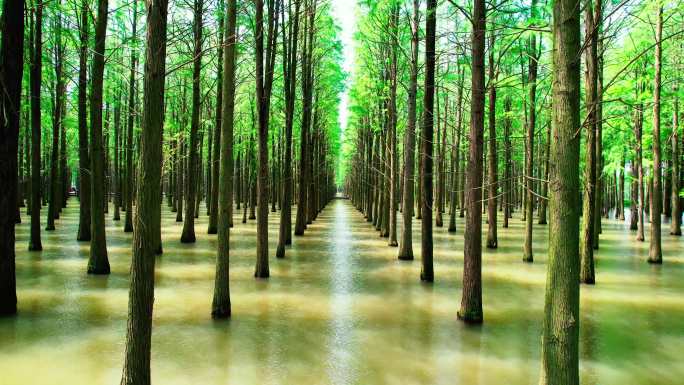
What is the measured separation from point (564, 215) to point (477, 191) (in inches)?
157

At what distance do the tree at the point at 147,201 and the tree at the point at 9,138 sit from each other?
5265 mm

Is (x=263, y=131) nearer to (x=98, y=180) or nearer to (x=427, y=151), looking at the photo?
(x=427, y=151)

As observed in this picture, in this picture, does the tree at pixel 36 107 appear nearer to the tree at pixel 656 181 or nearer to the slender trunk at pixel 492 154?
the slender trunk at pixel 492 154

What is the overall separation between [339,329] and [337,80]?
17.2 metres

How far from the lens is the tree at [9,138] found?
7.84 meters

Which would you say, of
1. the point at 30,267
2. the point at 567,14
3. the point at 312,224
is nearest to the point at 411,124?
the point at 567,14

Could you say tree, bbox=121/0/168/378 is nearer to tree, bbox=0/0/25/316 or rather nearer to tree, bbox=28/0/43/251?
tree, bbox=0/0/25/316

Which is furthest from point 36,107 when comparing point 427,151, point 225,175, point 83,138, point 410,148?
point 427,151

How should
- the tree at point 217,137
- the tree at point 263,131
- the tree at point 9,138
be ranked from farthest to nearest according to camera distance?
the tree at point 217,137
the tree at point 263,131
the tree at point 9,138

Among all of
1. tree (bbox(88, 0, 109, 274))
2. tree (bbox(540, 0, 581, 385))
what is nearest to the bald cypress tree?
tree (bbox(88, 0, 109, 274))

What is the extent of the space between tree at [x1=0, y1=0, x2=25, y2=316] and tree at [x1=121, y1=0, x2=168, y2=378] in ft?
17.3

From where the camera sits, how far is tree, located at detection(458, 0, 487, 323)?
809 cm

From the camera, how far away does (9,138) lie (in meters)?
7.99

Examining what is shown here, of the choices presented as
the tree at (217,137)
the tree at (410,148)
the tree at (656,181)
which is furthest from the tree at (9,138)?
the tree at (656,181)
